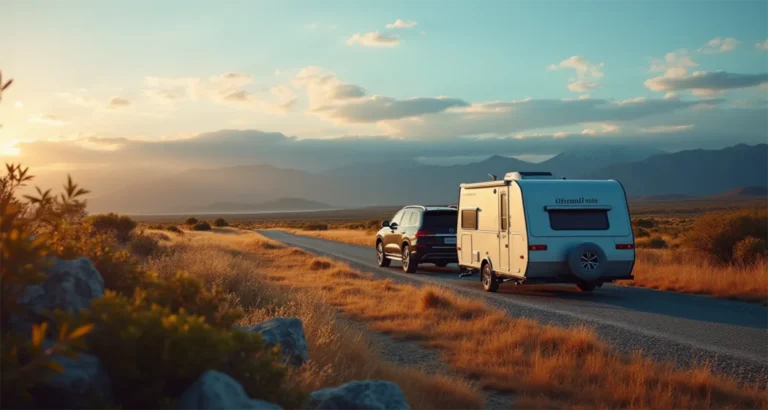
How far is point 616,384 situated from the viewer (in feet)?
21.9

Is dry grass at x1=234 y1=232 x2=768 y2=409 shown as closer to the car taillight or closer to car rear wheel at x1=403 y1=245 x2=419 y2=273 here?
the car taillight

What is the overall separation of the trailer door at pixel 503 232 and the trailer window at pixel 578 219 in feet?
3.50

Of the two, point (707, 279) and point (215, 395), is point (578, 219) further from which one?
point (215, 395)

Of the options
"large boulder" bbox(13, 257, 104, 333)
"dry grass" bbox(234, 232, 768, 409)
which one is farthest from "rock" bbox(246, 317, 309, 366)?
"dry grass" bbox(234, 232, 768, 409)

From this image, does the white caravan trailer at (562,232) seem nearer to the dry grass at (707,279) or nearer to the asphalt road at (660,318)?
the asphalt road at (660,318)

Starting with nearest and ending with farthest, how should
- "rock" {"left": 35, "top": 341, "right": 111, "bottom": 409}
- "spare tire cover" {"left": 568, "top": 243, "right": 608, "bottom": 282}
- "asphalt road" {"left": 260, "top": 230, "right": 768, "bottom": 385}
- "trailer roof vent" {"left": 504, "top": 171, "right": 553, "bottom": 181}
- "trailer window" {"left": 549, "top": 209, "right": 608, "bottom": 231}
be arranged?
"rock" {"left": 35, "top": 341, "right": 111, "bottom": 409}, "asphalt road" {"left": 260, "top": 230, "right": 768, "bottom": 385}, "spare tire cover" {"left": 568, "top": 243, "right": 608, "bottom": 282}, "trailer window" {"left": 549, "top": 209, "right": 608, "bottom": 231}, "trailer roof vent" {"left": 504, "top": 171, "right": 553, "bottom": 181}

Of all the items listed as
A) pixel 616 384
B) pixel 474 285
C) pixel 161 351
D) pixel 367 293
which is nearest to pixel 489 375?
pixel 616 384

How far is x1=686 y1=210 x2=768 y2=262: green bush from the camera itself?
62.6ft

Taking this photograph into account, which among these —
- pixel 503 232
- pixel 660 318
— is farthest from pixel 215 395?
pixel 503 232

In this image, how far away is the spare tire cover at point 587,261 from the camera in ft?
45.4

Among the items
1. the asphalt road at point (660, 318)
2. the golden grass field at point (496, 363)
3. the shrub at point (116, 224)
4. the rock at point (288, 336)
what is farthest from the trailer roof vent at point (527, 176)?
the shrub at point (116, 224)

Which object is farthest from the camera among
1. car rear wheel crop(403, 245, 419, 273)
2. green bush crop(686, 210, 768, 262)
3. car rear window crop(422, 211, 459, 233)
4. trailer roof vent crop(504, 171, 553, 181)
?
car rear wheel crop(403, 245, 419, 273)

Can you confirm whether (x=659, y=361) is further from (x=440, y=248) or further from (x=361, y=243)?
(x=361, y=243)

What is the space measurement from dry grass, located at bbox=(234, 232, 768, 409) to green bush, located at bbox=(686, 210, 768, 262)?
10010 millimetres
